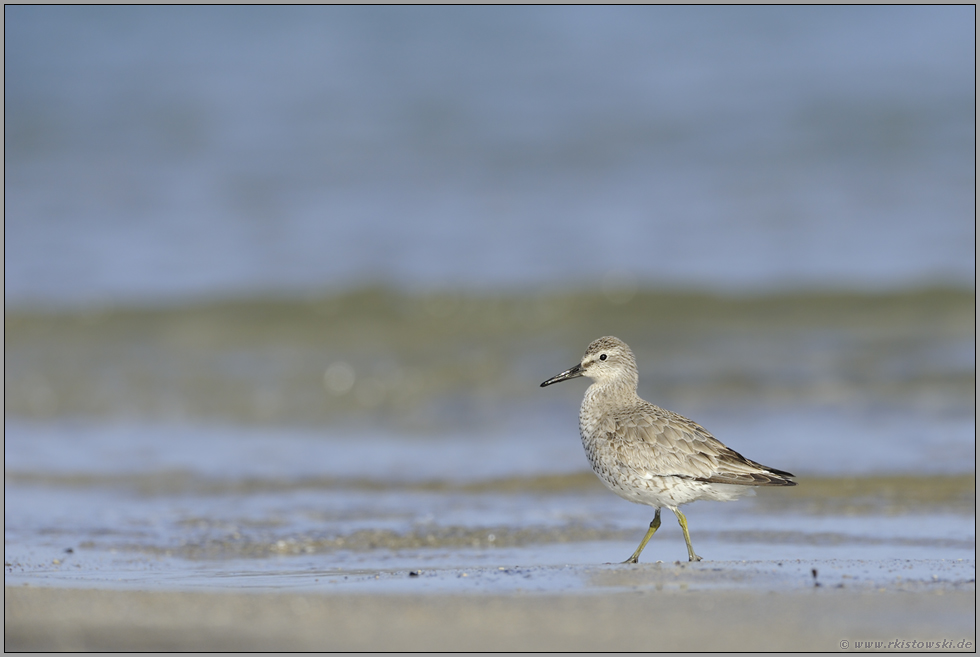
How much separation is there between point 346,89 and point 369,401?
10034 mm

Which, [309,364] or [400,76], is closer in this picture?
[309,364]

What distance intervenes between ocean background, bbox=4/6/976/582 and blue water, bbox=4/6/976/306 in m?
0.07

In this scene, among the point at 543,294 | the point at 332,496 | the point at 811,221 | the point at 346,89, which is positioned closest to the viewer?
the point at 332,496

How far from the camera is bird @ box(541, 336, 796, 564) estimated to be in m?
4.76

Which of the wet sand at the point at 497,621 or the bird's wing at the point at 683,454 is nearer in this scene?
the wet sand at the point at 497,621

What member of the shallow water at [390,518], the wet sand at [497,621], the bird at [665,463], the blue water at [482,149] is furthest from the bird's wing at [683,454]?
the blue water at [482,149]

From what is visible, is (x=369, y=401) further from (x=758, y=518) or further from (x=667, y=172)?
(x=667, y=172)

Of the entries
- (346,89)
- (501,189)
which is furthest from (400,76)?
(501,189)

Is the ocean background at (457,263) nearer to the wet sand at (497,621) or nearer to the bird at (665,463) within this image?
the bird at (665,463)

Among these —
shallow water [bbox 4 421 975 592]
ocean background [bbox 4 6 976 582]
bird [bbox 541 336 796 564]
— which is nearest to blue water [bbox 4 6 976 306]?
ocean background [bbox 4 6 976 582]

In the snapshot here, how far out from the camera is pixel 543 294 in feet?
37.0

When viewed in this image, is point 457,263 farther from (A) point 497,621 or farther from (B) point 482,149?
(A) point 497,621

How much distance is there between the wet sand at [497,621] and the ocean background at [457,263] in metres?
1.00

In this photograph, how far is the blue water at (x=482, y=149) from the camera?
12195mm
